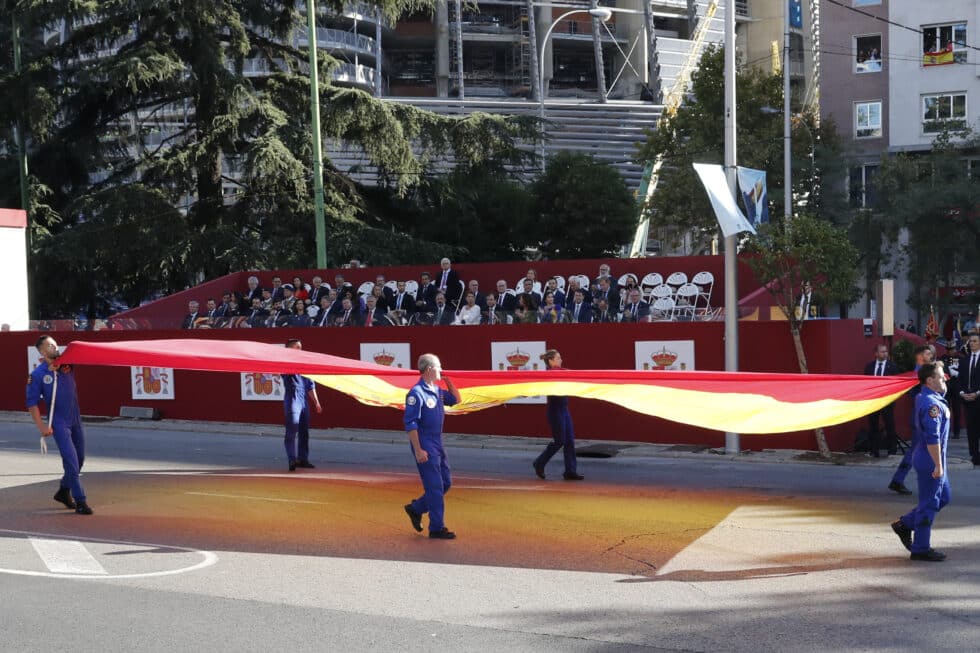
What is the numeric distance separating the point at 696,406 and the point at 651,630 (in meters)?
5.54

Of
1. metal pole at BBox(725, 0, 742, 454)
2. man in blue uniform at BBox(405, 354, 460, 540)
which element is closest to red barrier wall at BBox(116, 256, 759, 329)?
metal pole at BBox(725, 0, 742, 454)

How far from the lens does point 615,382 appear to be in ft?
45.2

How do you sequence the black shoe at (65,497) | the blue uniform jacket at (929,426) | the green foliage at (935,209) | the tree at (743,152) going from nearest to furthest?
the blue uniform jacket at (929,426) < the black shoe at (65,497) < the green foliage at (935,209) < the tree at (743,152)

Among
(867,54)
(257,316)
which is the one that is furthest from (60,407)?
(867,54)

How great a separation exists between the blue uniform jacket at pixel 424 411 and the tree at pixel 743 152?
31176 millimetres

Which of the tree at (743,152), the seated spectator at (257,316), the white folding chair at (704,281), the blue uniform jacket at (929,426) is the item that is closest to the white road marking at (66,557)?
the blue uniform jacket at (929,426)

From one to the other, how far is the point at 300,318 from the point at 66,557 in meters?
15.5

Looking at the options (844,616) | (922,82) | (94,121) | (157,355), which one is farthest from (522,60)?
(844,616)

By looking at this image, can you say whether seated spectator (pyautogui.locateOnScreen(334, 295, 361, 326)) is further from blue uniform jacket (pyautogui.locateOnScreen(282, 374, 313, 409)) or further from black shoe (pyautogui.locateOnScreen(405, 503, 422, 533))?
black shoe (pyautogui.locateOnScreen(405, 503, 422, 533))

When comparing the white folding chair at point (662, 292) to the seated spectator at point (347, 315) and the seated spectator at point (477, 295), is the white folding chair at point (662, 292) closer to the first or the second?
the seated spectator at point (477, 295)

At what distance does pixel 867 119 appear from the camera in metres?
51.4

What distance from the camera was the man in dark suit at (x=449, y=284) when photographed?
26562 mm

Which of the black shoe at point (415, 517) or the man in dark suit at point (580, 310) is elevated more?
the man in dark suit at point (580, 310)

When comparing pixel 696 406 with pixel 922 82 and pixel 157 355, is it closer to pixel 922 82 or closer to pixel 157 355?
pixel 157 355
